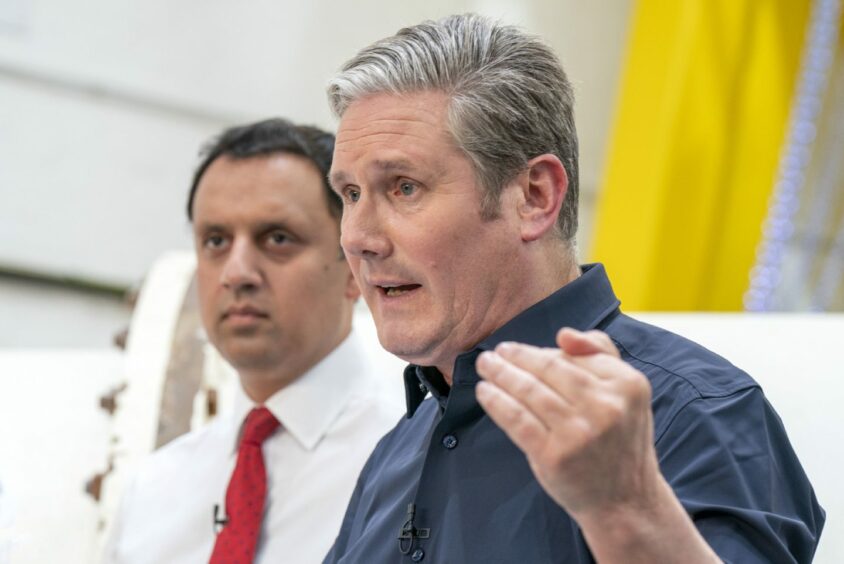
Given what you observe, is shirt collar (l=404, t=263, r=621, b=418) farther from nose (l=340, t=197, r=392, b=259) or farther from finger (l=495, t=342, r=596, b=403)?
finger (l=495, t=342, r=596, b=403)

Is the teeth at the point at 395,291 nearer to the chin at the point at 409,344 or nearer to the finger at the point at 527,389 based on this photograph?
the chin at the point at 409,344

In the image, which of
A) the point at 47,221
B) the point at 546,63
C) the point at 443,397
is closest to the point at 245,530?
the point at 443,397

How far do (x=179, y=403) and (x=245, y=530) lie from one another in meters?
0.74

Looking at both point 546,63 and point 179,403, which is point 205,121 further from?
point 546,63

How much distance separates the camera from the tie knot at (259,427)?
6.33 feet

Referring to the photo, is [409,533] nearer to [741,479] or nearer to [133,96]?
[741,479]

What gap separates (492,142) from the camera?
1.17 meters

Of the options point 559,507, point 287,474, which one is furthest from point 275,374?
point 559,507

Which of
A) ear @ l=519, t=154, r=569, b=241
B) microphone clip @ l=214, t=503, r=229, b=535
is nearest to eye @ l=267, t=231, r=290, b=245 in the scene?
microphone clip @ l=214, t=503, r=229, b=535

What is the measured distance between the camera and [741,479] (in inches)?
37.2

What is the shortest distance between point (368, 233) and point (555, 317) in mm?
203

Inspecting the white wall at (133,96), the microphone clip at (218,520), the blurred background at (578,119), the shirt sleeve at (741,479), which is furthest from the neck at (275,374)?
the white wall at (133,96)

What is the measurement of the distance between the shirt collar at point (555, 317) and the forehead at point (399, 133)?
18cm

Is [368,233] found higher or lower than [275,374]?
higher
